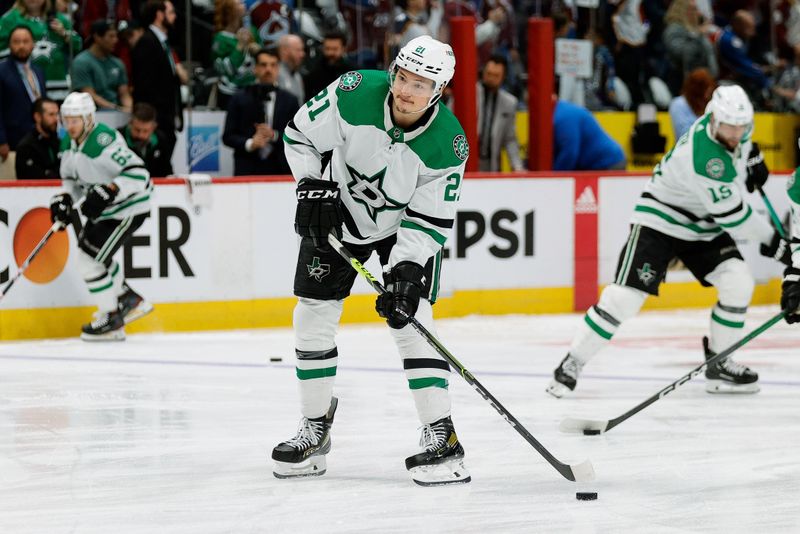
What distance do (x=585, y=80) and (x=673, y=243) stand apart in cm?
425

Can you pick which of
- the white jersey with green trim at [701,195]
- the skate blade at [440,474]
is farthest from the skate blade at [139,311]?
the skate blade at [440,474]

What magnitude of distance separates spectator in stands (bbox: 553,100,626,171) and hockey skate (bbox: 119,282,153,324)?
2.96 m

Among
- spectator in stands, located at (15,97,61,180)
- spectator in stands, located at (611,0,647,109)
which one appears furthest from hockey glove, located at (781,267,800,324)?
spectator in stands, located at (611,0,647,109)

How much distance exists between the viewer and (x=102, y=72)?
302 inches

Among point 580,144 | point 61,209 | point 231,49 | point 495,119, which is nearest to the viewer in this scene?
point 61,209

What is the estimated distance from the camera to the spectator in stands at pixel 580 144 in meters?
8.71

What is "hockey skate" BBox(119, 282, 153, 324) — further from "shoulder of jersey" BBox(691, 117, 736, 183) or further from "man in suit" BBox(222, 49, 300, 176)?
"shoulder of jersey" BBox(691, 117, 736, 183)

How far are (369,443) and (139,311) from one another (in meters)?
2.94

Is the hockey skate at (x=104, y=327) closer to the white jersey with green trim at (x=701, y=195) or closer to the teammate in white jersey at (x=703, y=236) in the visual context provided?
the teammate in white jersey at (x=703, y=236)

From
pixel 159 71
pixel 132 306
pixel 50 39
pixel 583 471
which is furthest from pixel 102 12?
pixel 583 471

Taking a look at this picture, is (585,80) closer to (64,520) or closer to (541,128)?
(541,128)

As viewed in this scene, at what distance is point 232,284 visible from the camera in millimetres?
7574

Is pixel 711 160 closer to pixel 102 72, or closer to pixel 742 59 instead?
pixel 102 72

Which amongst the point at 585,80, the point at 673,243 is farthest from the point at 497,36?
the point at 673,243
